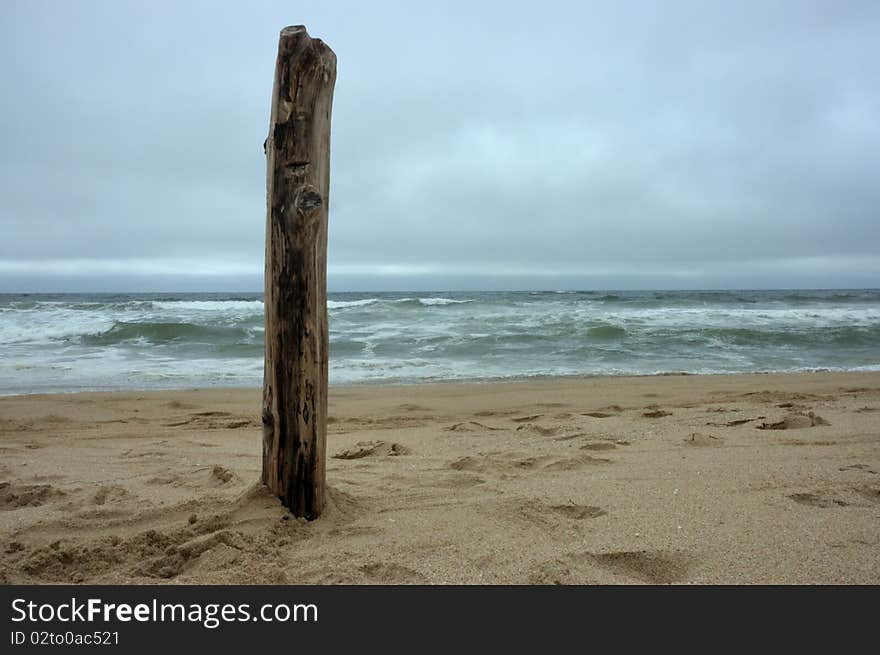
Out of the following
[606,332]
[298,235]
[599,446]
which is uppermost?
[298,235]

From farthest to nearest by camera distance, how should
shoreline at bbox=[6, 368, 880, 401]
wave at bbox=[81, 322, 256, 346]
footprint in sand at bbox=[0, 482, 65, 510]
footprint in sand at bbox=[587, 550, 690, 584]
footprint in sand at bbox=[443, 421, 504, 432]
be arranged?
wave at bbox=[81, 322, 256, 346]
shoreline at bbox=[6, 368, 880, 401]
footprint in sand at bbox=[443, 421, 504, 432]
footprint in sand at bbox=[0, 482, 65, 510]
footprint in sand at bbox=[587, 550, 690, 584]

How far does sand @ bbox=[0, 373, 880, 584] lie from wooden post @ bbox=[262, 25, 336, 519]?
61cm

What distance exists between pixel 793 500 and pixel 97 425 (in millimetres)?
6251

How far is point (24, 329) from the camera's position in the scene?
17250mm

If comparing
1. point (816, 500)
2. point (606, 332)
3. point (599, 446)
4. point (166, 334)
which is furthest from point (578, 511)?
point (166, 334)

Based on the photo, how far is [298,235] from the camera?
2.77 meters

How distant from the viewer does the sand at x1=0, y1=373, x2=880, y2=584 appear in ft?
8.38

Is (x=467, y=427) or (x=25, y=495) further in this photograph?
(x=467, y=427)

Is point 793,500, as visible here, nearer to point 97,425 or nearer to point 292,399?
point 292,399

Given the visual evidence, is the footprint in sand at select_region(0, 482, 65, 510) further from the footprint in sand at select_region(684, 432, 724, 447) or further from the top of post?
the footprint in sand at select_region(684, 432, 724, 447)

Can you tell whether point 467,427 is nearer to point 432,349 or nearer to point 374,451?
point 374,451

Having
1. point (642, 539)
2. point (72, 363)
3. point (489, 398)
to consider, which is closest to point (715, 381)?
point (489, 398)

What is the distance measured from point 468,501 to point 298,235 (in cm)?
176

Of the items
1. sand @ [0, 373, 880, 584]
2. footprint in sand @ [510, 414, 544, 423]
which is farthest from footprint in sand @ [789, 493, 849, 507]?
footprint in sand @ [510, 414, 544, 423]
